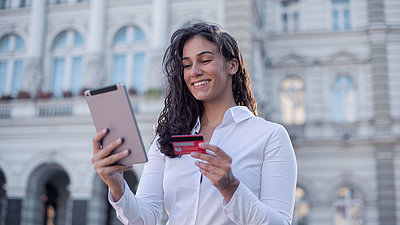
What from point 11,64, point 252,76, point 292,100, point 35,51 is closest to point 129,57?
point 35,51

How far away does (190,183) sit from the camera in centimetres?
230

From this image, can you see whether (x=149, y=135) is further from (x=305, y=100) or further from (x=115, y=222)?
(x=305, y=100)

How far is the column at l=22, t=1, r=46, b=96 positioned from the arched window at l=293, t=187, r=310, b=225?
30.8 ft

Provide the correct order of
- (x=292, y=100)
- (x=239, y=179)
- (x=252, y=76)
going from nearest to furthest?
(x=239, y=179) < (x=252, y=76) < (x=292, y=100)

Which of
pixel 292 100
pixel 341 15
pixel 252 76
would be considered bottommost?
pixel 252 76

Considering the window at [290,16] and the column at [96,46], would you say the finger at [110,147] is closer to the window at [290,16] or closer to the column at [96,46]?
the column at [96,46]

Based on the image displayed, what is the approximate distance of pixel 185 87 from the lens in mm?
2605

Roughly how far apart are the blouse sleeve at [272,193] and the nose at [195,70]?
1.56ft

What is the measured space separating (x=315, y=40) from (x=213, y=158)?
1669 cm

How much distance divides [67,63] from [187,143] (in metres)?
13.6

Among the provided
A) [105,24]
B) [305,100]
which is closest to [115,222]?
[105,24]

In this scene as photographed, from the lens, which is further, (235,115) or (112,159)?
(235,115)

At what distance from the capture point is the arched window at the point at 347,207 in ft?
52.6

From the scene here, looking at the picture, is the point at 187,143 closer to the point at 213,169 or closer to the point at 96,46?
the point at 213,169
